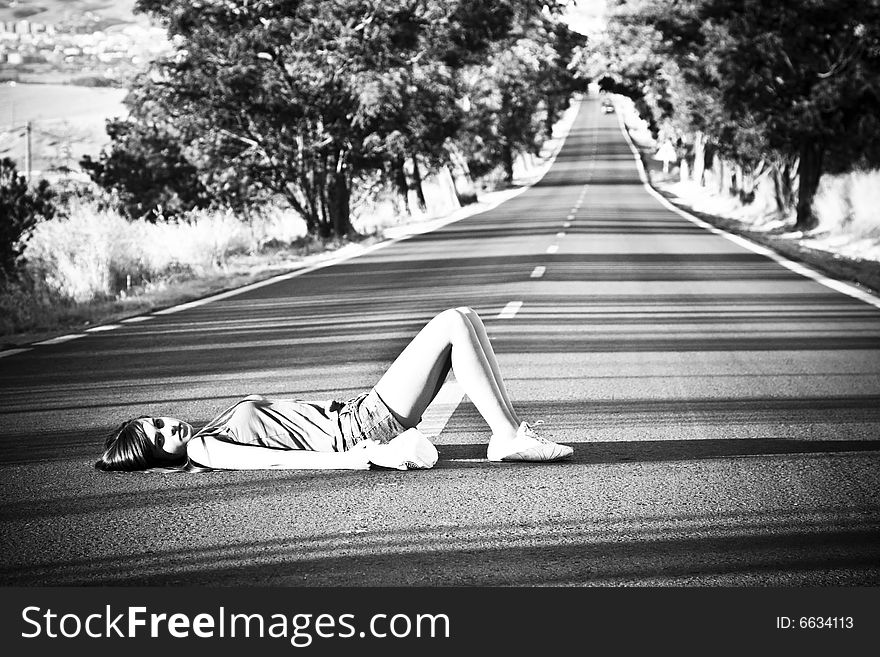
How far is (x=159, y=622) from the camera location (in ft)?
12.8

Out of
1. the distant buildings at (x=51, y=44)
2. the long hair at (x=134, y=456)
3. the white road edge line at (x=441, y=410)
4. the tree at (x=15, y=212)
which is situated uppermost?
the distant buildings at (x=51, y=44)

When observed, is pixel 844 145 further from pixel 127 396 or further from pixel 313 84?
pixel 127 396

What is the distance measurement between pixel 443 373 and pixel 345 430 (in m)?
0.59

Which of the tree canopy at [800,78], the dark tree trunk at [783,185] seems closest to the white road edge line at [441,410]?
the tree canopy at [800,78]

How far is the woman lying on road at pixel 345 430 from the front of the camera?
5852mm

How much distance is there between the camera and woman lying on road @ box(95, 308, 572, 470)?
5.85 metres

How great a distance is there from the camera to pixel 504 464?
6164mm

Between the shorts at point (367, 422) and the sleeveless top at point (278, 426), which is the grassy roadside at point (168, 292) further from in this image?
the shorts at point (367, 422)

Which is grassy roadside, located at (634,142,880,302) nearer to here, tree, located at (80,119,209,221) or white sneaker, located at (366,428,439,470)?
white sneaker, located at (366,428,439,470)

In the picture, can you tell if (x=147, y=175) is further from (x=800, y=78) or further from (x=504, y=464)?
(x=504, y=464)

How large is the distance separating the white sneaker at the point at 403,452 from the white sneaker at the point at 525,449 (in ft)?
1.22

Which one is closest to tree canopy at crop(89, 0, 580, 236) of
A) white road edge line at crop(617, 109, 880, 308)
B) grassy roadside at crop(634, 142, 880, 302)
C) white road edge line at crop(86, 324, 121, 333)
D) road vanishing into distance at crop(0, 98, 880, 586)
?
white road edge line at crop(617, 109, 880, 308)

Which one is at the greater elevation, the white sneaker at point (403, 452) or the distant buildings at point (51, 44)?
the distant buildings at point (51, 44)

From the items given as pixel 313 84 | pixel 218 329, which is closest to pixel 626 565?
pixel 218 329
